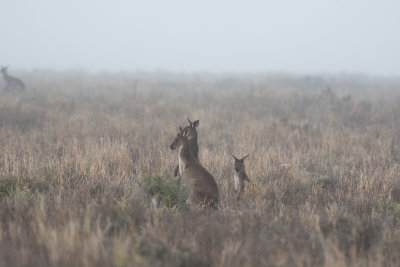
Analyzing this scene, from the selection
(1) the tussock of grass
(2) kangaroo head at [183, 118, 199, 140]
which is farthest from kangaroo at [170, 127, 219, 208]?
(1) the tussock of grass

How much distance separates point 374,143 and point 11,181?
9.25 m

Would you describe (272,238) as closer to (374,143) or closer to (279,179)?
(279,179)

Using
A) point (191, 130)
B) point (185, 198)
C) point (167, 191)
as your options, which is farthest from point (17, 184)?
point (191, 130)

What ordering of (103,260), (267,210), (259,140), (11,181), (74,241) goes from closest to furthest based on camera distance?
(103,260) → (74,241) → (267,210) → (11,181) → (259,140)

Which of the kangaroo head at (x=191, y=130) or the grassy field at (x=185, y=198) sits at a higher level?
the kangaroo head at (x=191, y=130)

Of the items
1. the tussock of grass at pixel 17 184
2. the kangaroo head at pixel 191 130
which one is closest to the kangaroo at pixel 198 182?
the kangaroo head at pixel 191 130

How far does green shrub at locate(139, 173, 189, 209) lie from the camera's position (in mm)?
5031

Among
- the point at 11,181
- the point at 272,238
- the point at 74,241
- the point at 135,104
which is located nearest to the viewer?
the point at 74,241

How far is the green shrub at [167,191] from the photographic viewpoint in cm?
503

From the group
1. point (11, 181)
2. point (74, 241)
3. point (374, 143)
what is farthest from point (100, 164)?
point (374, 143)

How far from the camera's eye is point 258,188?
5848mm

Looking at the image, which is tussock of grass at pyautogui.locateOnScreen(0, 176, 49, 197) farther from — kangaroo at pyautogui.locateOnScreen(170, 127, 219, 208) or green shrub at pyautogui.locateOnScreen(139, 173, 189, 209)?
kangaroo at pyautogui.locateOnScreen(170, 127, 219, 208)

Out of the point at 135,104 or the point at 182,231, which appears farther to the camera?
the point at 135,104

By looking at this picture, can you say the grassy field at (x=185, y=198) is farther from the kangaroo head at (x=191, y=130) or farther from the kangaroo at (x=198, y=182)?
the kangaroo head at (x=191, y=130)
